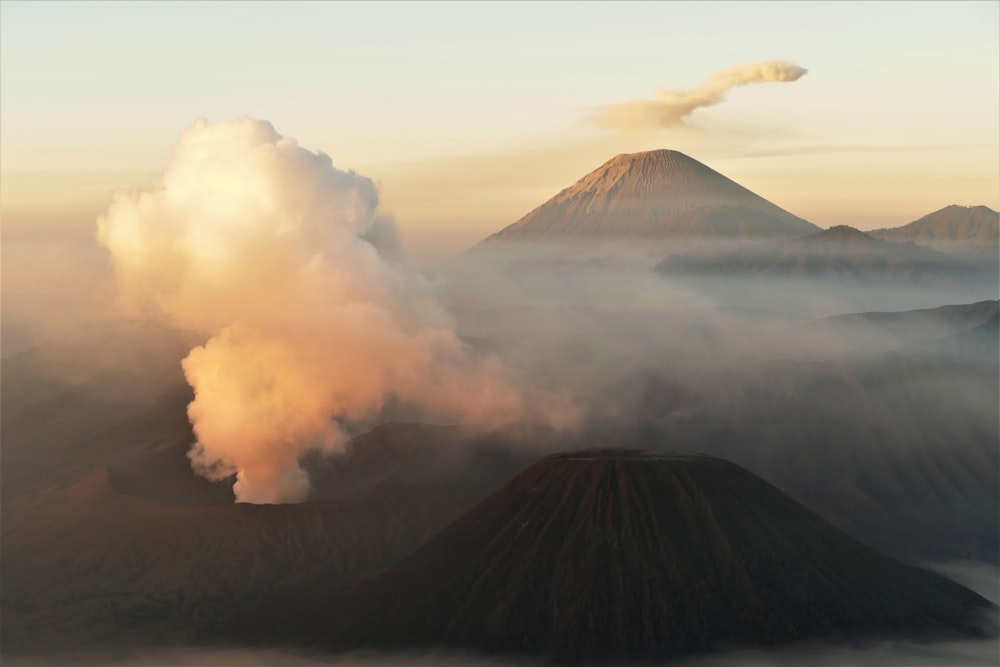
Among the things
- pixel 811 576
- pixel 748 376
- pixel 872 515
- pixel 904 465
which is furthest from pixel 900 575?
pixel 748 376

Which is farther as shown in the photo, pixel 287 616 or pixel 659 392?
Result: pixel 659 392

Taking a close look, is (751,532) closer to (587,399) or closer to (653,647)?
(653,647)

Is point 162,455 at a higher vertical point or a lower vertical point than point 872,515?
higher

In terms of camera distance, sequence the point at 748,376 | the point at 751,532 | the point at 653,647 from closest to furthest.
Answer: the point at 653,647 < the point at 751,532 < the point at 748,376

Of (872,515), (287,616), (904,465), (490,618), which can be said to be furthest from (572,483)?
(904,465)

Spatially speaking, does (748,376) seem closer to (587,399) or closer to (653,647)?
(587,399)

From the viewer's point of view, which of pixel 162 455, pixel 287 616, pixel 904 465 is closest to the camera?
pixel 287 616

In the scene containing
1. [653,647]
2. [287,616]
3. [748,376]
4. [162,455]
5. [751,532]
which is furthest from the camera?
[748,376]
